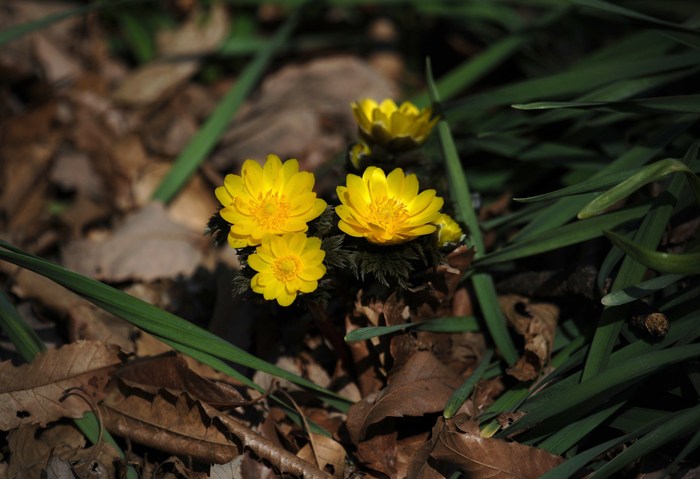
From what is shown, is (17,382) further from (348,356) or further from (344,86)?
(344,86)

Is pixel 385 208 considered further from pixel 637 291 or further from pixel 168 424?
pixel 168 424

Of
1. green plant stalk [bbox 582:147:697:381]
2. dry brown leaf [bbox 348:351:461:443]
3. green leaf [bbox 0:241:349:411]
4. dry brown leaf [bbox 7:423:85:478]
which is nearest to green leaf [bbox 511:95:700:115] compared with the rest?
green plant stalk [bbox 582:147:697:381]

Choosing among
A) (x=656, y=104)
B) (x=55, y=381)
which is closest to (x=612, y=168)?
(x=656, y=104)

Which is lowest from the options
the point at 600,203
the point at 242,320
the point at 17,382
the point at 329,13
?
the point at 242,320

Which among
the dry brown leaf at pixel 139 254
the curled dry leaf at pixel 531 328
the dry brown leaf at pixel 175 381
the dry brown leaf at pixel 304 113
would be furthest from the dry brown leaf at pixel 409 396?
the dry brown leaf at pixel 304 113

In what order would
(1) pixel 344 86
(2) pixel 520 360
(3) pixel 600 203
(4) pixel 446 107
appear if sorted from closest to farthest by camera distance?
(3) pixel 600 203
(2) pixel 520 360
(4) pixel 446 107
(1) pixel 344 86

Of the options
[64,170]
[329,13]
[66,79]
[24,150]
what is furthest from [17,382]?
[329,13]

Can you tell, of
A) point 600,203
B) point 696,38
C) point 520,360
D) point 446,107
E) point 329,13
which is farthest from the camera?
point 329,13
